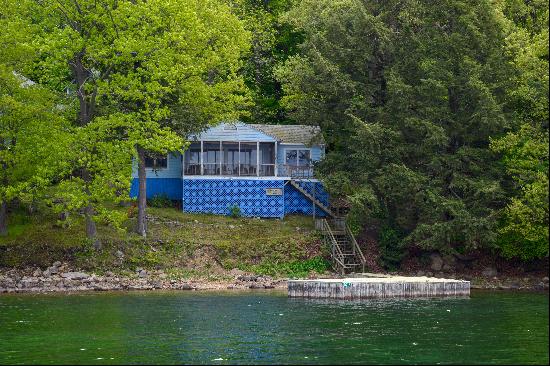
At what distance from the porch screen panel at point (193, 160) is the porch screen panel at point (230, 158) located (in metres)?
1.80

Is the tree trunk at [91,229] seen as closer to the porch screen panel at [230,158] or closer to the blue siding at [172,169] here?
the blue siding at [172,169]

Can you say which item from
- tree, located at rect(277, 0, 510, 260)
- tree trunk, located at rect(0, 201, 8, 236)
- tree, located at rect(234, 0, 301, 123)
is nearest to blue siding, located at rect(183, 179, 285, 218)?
tree, located at rect(277, 0, 510, 260)

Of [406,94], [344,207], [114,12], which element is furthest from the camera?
[344,207]

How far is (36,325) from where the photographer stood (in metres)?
41.1

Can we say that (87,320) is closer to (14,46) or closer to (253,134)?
(14,46)

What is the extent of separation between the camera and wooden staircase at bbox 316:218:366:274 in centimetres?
6134

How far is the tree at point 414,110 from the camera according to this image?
5925 cm

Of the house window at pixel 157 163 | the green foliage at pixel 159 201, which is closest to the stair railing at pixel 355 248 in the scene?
the green foliage at pixel 159 201

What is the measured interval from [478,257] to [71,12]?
28637 mm

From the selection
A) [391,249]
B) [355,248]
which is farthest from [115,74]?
[391,249]

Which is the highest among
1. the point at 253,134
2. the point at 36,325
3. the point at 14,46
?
the point at 14,46

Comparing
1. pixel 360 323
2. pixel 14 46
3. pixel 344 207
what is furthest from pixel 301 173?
pixel 360 323

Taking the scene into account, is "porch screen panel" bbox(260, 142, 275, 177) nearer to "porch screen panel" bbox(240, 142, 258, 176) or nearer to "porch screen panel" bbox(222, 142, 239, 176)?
"porch screen panel" bbox(240, 142, 258, 176)

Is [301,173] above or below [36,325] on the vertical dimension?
above
